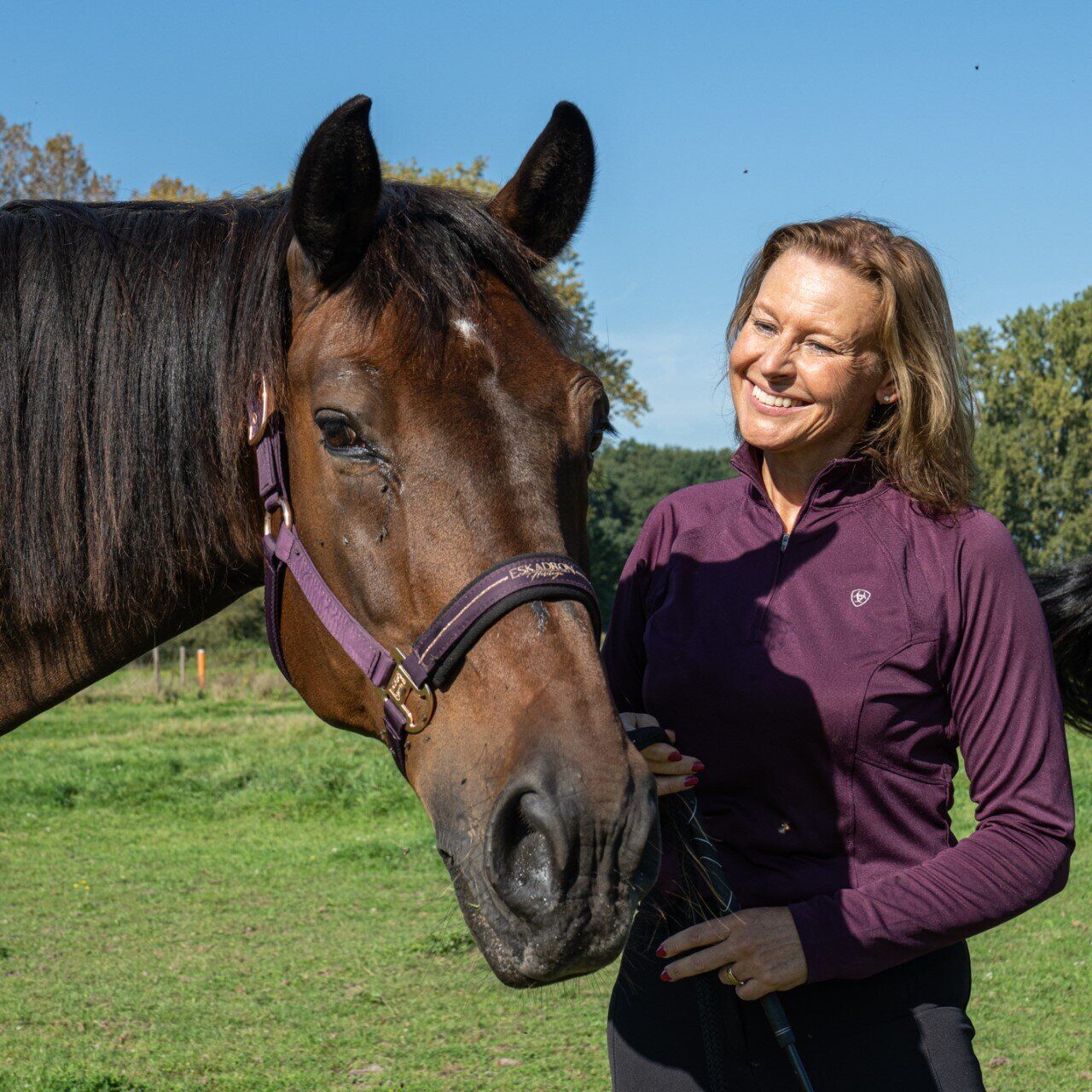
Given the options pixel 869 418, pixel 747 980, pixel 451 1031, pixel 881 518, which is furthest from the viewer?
pixel 451 1031

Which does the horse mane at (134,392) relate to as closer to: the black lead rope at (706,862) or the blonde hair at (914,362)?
the blonde hair at (914,362)

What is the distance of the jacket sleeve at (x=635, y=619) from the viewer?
232 cm

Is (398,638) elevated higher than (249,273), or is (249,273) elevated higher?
(249,273)

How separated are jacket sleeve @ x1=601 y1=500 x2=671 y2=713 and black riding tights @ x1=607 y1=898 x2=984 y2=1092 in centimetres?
49

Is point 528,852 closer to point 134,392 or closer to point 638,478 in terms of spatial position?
point 134,392

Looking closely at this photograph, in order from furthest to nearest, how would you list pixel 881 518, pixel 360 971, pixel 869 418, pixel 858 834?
pixel 360 971 < pixel 869 418 < pixel 881 518 < pixel 858 834

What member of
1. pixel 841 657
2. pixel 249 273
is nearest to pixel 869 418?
pixel 841 657

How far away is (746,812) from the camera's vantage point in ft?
6.53

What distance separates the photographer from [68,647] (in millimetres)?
2225

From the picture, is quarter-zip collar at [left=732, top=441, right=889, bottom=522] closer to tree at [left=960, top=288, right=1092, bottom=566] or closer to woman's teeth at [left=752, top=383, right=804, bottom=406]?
woman's teeth at [left=752, top=383, right=804, bottom=406]

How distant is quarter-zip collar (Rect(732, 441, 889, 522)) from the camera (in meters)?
2.07

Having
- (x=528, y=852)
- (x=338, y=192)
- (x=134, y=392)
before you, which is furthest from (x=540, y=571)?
(x=134, y=392)

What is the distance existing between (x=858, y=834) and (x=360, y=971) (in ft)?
14.4

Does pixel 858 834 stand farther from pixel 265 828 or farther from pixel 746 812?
pixel 265 828
